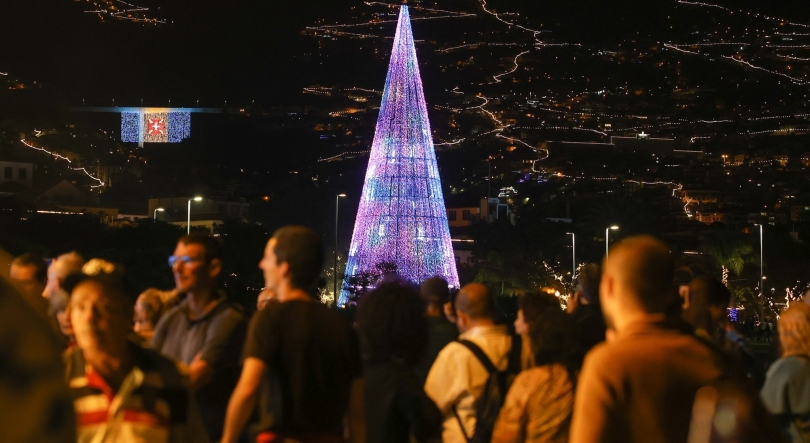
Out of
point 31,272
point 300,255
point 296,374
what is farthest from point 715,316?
point 31,272

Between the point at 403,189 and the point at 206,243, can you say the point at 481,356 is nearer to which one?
the point at 206,243

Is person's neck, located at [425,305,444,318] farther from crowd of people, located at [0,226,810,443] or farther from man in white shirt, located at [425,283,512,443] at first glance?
man in white shirt, located at [425,283,512,443]

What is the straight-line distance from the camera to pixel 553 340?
4.89m

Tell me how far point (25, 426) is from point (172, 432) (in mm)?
2415

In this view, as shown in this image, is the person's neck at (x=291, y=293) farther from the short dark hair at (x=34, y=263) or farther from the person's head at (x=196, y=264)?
the short dark hair at (x=34, y=263)

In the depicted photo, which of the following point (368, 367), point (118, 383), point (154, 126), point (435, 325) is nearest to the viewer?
point (118, 383)

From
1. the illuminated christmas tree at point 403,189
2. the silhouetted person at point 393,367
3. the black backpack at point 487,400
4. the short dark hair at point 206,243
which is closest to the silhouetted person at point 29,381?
the silhouetted person at point 393,367

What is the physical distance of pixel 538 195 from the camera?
92.9m

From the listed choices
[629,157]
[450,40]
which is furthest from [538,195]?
[450,40]

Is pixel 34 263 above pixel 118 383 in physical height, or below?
below

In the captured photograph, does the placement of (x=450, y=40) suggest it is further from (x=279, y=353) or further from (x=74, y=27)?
(x=279, y=353)

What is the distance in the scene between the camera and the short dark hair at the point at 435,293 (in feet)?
24.1

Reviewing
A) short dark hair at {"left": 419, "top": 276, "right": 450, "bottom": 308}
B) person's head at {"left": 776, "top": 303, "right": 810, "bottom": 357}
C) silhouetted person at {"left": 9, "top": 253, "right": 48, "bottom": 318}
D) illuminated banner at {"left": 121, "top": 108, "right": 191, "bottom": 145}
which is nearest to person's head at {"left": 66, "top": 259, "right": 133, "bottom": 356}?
person's head at {"left": 776, "top": 303, "right": 810, "bottom": 357}

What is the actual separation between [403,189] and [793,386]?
1153 inches
